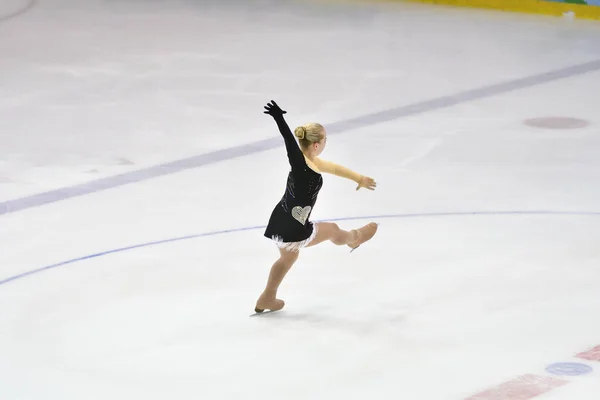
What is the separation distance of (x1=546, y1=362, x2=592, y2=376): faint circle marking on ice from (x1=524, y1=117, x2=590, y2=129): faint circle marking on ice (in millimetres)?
5695

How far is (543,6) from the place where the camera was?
55.7ft

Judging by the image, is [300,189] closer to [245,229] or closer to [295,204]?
[295,204]

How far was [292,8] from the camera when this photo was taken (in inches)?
715

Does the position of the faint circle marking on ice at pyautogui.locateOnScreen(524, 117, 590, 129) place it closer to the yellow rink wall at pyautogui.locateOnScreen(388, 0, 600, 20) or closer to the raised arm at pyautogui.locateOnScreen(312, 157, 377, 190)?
the yellow rink wall at pyautogui.locateOnScreen(388, 0, 600, 20)

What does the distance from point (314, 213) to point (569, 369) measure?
3255 millimetres

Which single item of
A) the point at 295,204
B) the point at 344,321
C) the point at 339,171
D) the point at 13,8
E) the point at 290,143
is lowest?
the point at 344,321

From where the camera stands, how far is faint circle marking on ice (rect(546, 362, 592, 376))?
6.09 m

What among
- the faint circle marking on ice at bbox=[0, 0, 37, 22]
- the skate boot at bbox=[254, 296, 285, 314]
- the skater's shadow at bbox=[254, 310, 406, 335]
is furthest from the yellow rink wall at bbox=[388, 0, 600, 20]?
the skate boot at bbox=[254, 296, 285, 314]

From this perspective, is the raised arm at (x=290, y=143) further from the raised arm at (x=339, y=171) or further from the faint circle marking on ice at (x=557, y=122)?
the faint circle marking on ice at (x=557, y=122)

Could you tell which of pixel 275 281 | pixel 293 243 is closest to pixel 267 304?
pixel 275 281

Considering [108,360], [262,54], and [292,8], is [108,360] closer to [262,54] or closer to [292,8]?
[262,54]

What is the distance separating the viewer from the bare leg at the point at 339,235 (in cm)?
687

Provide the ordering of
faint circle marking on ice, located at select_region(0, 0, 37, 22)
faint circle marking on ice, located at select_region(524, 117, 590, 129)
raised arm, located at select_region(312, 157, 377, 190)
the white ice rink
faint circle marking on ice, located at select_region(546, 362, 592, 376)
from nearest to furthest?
faint circle marking on ice, located at select_region(546, 362, 592, 376)
the white ice rink
raised arm, located at select_region(312, 157, 377, 190)
faint circle marking on ice, located at select_region(524, 117, 590, 129)
faint circle marking on ice, located at select_region(0, 0, 37, 22)

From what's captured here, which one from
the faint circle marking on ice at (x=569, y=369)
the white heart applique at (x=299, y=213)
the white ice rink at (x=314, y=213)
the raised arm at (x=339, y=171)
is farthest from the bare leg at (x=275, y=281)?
the faint circle marking on ice at (x=569, y=369)
